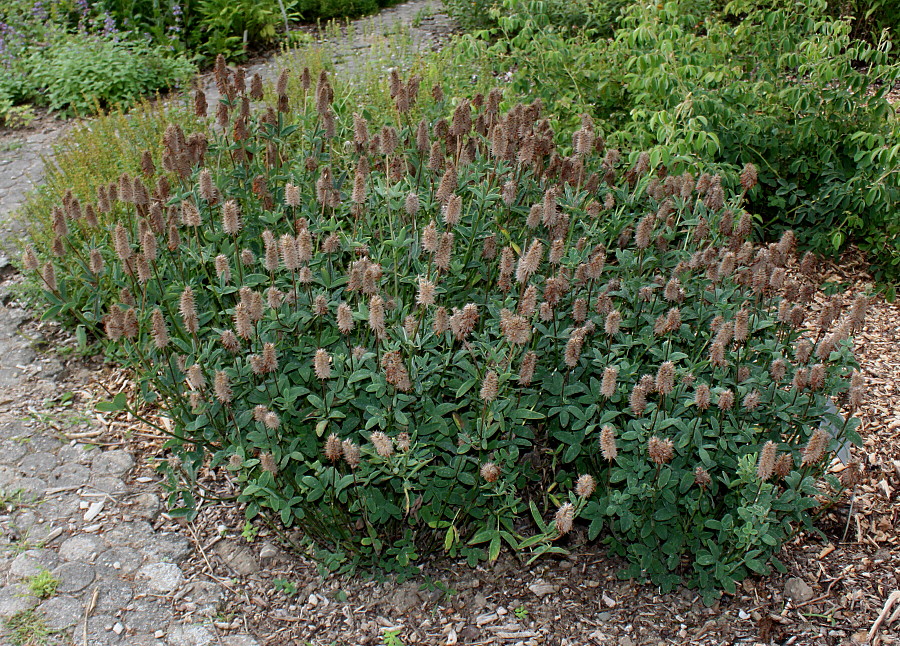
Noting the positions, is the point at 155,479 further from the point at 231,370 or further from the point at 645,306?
the point at 645,306

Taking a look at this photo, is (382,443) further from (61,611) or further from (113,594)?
(61,611)

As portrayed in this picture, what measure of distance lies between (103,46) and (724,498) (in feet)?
28.5

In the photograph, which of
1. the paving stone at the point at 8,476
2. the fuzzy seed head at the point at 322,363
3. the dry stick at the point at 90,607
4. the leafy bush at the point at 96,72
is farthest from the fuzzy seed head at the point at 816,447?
the leafy bush at the point at 96,72

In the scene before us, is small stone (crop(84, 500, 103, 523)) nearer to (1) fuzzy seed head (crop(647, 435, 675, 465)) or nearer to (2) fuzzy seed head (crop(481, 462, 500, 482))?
(2) fuzzy seed head (crop(481, 462, 500, 482))

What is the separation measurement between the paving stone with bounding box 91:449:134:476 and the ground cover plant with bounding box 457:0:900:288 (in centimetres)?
321

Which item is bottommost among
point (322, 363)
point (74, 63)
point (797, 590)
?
point (797, 590)

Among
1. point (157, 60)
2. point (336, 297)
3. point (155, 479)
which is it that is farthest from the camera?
point (157, 60)

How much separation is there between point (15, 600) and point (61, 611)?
0.19 m

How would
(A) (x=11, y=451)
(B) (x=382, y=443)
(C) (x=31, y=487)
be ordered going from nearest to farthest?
(B) (x=382, y=443) → (C) (x=31, y=487) → (A) (x=11, y=451)

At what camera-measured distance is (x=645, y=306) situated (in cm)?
348

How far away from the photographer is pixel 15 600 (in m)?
3.20

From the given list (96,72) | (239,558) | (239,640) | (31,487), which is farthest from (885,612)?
(96,72)

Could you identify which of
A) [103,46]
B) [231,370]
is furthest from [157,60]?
[231,370]

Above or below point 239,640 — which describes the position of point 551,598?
below
